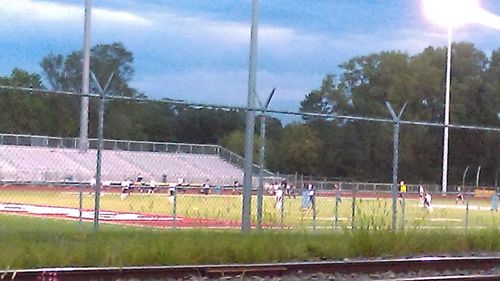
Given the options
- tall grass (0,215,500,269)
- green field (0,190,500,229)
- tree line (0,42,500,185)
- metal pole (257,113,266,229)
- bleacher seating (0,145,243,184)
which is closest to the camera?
tall grass (0,215,500,269)

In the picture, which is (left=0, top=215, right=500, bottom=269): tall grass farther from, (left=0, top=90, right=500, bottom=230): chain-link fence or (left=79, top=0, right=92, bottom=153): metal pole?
(left=79, top=0, right=92, bottom=153): metal pole

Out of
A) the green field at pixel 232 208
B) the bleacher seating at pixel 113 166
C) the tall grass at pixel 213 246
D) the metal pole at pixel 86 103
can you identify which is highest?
the metal pole at pixel 86 103

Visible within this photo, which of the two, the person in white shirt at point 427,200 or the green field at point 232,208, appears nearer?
the green field at point 232,208

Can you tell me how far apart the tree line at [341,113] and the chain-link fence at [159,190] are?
36 cm

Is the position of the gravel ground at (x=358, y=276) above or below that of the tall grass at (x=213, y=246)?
below

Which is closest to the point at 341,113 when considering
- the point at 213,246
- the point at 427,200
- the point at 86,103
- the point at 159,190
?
the point at 427,200

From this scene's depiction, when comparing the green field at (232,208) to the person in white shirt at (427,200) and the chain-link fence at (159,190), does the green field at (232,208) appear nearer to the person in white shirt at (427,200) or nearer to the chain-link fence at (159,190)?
the chain-link fence at (159,190)

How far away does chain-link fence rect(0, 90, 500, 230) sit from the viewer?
22438mm

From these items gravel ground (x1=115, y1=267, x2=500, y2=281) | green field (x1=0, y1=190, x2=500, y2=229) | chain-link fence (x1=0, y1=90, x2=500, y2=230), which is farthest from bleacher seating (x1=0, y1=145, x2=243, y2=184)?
gravel ground (x1=115, y1=267, x2=500, y2=281)

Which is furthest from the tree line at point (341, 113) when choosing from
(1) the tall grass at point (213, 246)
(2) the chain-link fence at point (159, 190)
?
(1) the tall grass at point (213, 246)

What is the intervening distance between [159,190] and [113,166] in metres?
3.76

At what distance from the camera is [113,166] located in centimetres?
3234

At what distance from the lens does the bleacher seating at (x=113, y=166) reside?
78.7ft

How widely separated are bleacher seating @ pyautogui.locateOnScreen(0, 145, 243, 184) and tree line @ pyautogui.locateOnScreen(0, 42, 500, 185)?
178 centimetres
